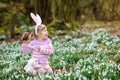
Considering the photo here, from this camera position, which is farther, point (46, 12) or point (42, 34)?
point (46, 12)

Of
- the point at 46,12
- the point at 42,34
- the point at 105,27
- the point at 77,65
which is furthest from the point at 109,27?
the point at 42,34

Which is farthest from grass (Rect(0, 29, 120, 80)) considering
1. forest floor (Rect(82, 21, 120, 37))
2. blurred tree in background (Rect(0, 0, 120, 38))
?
blurred tree in background (Rect(0, 0, 120, 38))

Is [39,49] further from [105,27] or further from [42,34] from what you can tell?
[105,27]

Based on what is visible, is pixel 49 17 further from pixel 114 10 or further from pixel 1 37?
pixel 114 10

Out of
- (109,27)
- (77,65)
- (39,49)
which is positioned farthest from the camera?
(109,27)

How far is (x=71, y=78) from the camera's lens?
7.16 metres

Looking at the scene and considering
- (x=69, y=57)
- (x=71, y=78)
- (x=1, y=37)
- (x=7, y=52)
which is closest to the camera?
(x=71, y=78)

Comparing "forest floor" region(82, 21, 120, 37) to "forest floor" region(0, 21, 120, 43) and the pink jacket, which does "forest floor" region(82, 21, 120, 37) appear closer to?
"forest floor" region(0, 21, 120, 43)

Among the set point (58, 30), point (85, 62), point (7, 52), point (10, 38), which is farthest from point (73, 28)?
point (85, 62)

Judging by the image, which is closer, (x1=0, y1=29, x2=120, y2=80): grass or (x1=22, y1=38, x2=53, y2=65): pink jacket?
(x1=0, y1=29, x2=120, y2=80): grass

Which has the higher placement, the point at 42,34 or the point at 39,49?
the point at 42,34

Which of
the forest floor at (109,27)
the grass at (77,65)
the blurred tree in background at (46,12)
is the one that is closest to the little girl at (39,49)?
the grass at (77,65)

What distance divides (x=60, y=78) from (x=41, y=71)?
36.9 inches

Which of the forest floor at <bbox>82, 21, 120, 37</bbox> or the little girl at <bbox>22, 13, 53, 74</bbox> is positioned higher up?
the little girl at <bbox>22, 13, 53, 74</bbox>
